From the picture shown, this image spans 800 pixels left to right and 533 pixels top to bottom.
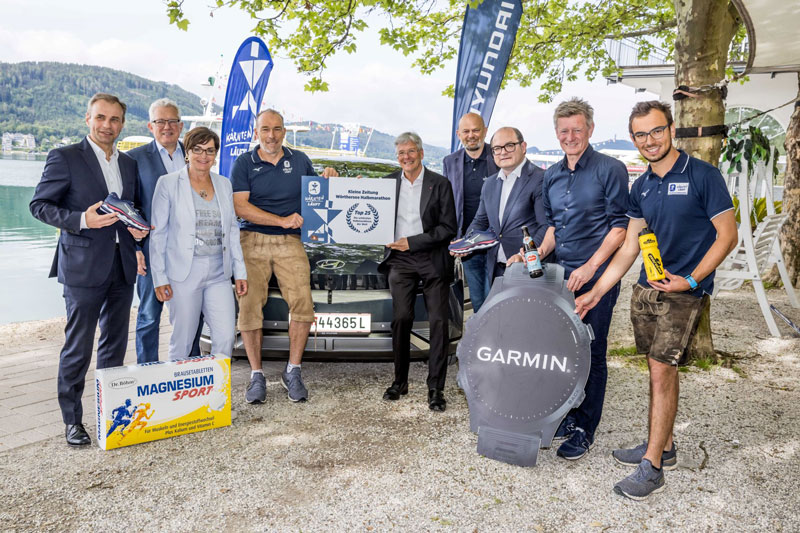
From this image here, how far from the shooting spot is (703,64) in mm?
5043

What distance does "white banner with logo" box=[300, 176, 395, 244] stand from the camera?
418 centimetres

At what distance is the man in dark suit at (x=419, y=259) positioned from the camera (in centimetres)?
412

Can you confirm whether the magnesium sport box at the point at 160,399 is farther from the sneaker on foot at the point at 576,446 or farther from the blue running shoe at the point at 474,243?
the sneaker on foot at the point at 576,446

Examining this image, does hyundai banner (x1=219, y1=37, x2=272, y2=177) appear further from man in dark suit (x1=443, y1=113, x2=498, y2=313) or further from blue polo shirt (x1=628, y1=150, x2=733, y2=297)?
blue polo shirt (x1=628, y1=150, x2=733, y2=297)

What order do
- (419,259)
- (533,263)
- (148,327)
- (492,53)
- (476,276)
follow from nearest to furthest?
(533,263), (419,259), (148,327), (476,276), (492,53)

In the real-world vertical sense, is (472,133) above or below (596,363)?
above

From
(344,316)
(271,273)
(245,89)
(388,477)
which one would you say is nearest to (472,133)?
(344,316)

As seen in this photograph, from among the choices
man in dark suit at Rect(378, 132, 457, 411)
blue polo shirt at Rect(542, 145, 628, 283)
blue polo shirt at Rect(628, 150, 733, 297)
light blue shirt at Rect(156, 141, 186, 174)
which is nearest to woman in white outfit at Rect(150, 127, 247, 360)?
light blue shirt at Rect(156, 141, 186, 174)

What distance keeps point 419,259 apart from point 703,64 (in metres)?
Result: 3.22

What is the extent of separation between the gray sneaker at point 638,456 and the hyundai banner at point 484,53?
4.16 meters

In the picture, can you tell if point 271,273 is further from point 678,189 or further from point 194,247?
point 678,189

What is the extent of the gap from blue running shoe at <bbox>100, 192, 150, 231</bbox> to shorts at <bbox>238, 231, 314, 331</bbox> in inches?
36.5

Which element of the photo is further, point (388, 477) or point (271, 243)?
point (271, 243)

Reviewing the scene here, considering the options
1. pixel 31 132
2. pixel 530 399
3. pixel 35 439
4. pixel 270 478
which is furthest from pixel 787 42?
pixel 31 132
